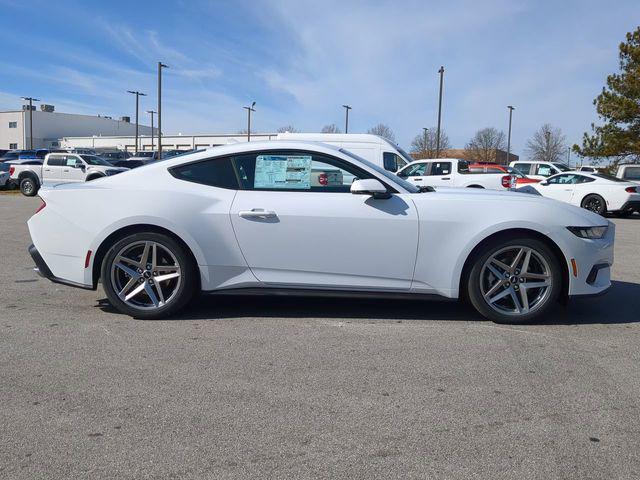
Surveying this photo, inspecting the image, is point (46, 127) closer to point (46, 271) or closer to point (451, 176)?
point (451, 176)

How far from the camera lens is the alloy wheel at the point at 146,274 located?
4.68 meters

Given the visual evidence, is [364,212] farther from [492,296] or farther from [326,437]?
[326,437]

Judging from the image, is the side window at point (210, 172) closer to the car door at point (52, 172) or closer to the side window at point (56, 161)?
the car door at point (52, 172)

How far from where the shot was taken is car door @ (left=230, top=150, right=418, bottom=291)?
454 cm

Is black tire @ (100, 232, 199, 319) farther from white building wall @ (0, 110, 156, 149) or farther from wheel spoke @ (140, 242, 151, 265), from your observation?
white building wall @ (0, 110, 156, 149)

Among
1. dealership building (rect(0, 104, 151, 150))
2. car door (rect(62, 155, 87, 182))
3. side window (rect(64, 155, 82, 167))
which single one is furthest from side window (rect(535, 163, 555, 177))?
dealership building (rect(0, 104, 151, 150))

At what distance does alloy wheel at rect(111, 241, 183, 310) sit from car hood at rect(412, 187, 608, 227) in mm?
2103

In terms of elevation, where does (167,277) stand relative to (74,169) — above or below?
below

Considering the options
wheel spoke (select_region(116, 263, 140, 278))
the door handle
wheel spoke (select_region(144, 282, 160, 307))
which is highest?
the door handle

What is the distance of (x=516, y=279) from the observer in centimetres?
460

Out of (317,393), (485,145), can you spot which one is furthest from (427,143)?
(317,393)

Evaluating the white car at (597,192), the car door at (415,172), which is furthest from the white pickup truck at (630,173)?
the car door at (415,172)

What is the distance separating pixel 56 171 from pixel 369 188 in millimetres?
21790

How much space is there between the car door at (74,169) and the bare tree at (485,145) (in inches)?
2279
